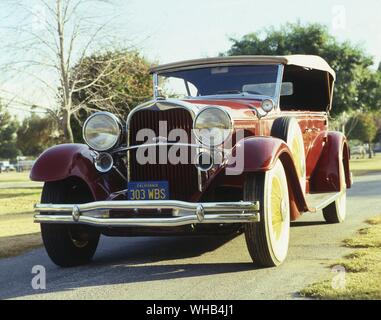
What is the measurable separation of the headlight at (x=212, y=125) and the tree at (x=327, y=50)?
19.0 m

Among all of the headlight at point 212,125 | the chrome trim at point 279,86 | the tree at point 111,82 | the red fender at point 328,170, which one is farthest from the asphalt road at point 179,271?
the tree at point 111,82

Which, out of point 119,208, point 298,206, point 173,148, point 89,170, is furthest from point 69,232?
point 298,206

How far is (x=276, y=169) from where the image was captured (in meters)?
5.26

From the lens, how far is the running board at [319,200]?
6036 mm

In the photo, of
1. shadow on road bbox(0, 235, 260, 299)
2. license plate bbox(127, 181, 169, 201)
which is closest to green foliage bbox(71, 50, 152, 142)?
shadow on road bbox(0, 235, 260, 299)

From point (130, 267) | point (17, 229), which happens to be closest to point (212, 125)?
point (130, 267)

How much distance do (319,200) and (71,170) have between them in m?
2.83

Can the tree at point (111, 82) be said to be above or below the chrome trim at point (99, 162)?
above

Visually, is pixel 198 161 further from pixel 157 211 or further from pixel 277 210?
pixel 277 210

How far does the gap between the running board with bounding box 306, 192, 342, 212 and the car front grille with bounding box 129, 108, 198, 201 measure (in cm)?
142

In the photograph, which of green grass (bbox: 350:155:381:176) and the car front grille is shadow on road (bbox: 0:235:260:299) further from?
green grass (bbox: 350:155:381:176)

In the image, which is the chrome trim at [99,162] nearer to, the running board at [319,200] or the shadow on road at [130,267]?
the shadow on road at [130,267]
